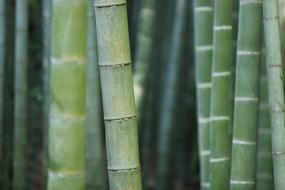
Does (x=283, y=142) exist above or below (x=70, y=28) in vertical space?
below

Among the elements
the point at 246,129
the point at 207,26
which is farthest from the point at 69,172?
the point at 207,26

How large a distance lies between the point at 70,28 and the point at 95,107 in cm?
111

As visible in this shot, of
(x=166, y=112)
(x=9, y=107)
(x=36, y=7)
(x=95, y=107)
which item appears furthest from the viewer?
(x=36, y=7)

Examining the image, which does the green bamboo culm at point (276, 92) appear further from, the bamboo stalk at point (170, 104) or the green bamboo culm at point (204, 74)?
the bamboo stalk at point (170, 104)

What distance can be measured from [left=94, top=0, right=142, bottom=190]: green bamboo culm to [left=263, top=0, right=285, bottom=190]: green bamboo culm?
0.46 metres

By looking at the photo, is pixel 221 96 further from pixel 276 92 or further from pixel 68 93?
pixel 68 93

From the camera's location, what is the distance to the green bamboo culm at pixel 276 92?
66.3 inches

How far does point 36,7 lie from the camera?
14.7 ft

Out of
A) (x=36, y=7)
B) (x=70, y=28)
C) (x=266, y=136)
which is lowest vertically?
(x=266, y=136)

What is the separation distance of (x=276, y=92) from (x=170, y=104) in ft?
5.93

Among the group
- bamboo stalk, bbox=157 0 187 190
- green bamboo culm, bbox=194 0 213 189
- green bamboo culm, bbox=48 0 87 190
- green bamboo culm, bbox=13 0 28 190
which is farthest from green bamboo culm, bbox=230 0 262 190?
bamboo stalk, bbox=157 0 187 190

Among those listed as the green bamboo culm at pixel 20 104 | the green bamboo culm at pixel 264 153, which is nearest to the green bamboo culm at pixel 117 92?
the green bamboo culm at pixel 264 153

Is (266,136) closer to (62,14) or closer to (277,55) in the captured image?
(277,55)

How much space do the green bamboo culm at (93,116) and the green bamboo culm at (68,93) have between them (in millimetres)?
915
